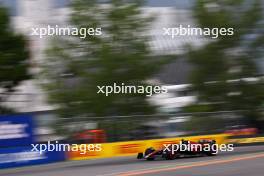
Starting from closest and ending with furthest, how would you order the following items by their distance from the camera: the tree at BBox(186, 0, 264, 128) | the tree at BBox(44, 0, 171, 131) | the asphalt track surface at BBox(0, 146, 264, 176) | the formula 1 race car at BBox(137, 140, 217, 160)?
the asphalt track surface at BBox(0, 146, 264, 176), the formula 1 race car at BBox(137, 140, 217, 160), the tree at BBox(44, 0, 171, 131), the tree at BBox(186, 0, 264, 128)

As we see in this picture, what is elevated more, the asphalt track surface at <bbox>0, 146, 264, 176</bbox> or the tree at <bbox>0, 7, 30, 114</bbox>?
the tree at <bbox>0, 7, 30, 114</bbox>

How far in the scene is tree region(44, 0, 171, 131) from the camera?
3198 cm

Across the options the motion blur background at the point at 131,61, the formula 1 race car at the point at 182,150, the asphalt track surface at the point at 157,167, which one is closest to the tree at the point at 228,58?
the motion blur background at the point at 131,61

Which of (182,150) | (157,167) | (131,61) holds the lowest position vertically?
(157,167)

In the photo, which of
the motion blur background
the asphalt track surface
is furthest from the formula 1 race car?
the motion blur background

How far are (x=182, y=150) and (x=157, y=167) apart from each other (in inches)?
109

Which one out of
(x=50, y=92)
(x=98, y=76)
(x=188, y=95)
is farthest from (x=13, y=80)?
(x=188, y=95)

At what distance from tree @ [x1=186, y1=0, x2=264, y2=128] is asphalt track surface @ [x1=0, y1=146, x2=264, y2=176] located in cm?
1613

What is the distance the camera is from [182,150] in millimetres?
16203

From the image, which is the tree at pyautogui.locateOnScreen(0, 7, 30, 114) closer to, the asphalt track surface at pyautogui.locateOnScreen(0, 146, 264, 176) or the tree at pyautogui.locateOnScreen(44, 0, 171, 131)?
the tree at pyautogui.locateOnScreen(44, 0, 171, 131)

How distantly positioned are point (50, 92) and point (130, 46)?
194 inches

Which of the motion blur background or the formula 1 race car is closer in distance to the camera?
the formula 1 race car

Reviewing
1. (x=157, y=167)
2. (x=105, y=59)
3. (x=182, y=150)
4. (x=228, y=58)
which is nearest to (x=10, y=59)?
(x=105, y=59)

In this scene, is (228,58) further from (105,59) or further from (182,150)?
(182,150)
